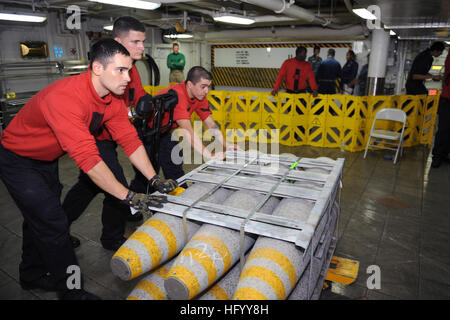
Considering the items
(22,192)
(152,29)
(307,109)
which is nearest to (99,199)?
(22,192)

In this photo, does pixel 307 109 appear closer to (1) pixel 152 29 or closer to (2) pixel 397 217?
(2) pixel 397 217

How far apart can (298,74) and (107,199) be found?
6.55 m

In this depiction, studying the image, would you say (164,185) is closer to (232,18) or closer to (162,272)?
(162,272)

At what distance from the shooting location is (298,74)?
8.59m

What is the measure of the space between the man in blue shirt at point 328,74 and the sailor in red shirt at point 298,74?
2918 mm

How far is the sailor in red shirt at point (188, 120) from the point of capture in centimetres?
374

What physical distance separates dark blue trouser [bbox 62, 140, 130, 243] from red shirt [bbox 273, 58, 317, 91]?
5.85 meters

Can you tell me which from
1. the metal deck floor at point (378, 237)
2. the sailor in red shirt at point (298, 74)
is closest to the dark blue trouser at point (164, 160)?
the metal deck floor at point (378, 237)

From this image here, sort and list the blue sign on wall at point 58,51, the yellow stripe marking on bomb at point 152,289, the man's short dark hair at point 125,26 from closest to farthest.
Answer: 1. the yellow stripe marking on bomb at point 152,289
2. the man's short dark hair at point 125,26
3. the blue sign on wall at point 58,51

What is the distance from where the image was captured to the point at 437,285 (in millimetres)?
3150

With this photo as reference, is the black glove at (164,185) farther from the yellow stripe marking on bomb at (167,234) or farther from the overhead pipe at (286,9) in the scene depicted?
the overhead pipe at (286,9)

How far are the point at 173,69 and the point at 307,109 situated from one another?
6.45 meters

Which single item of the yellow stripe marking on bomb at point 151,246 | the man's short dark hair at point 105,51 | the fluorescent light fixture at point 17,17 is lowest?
the yellow stripe marking on bomb at point 151,246
